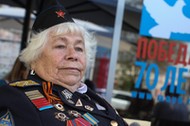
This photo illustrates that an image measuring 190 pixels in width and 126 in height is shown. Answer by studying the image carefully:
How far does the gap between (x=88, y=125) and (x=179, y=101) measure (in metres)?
1.63

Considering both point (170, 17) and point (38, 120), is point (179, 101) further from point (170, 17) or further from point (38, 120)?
point (38, 120)

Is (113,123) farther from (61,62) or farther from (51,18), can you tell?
(51,18)

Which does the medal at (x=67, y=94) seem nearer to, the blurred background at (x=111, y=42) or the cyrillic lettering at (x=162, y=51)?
the blurred background at (x=111, y=42)

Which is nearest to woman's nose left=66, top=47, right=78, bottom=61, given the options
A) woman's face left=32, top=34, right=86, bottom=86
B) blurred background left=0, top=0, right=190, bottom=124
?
woman's face left=32, top=34, right=86, bottom=86

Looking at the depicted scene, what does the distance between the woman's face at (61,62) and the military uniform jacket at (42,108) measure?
0.14 ft

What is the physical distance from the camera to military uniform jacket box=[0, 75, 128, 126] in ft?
4.93

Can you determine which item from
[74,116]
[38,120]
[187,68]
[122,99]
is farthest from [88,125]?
[122,99]

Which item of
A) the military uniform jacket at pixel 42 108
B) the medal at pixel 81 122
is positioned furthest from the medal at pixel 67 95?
the medal at pixel 81 122

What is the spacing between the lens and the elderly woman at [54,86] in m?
1.52

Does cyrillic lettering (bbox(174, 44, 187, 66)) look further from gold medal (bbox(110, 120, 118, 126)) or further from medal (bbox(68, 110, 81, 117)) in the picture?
medal (bbox(68, 110, 81, 117))

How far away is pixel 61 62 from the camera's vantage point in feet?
5.59

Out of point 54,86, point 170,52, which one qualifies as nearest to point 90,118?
point 54,86

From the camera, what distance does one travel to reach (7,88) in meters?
1.57

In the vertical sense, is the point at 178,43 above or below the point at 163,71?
above
